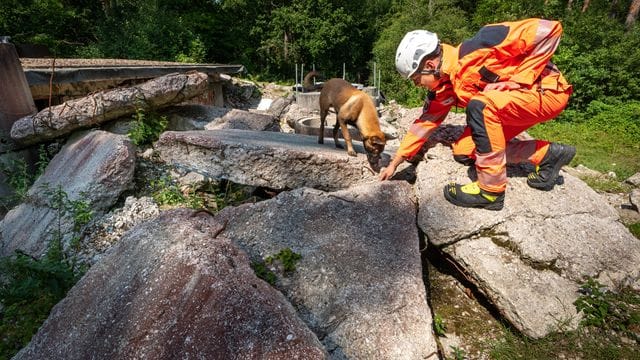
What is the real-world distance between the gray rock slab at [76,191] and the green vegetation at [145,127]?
34 cm

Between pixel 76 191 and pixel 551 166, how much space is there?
473 centimetres

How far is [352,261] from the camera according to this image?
2.28m

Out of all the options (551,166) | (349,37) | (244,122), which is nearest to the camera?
(551,166)

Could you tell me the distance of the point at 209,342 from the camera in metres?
1.25

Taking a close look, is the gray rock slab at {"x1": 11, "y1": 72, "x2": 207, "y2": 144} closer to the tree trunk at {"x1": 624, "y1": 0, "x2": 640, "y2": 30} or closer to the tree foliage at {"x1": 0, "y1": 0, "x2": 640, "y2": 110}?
the tree foliage at {"x1": 0, "y1": 0, "x2": 640, "y2": 110}

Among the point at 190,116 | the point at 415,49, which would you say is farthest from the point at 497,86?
the point at 190,116

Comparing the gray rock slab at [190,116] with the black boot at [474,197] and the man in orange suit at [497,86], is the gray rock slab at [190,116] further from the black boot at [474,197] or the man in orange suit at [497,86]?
the black boot at [474,197]

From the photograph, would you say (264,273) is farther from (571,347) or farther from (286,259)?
(571,347)

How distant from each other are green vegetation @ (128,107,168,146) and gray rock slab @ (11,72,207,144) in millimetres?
198

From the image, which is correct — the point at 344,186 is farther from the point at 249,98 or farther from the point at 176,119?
the point at 249,98

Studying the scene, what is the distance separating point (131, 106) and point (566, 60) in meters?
13.9

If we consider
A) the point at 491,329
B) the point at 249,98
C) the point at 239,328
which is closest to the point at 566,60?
the point at 249,98

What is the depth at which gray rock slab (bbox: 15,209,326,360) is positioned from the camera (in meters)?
Answer: 1.24

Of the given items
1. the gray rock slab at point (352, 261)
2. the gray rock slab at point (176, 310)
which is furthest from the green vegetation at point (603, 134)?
the gray rock slab at point (176, 310)
